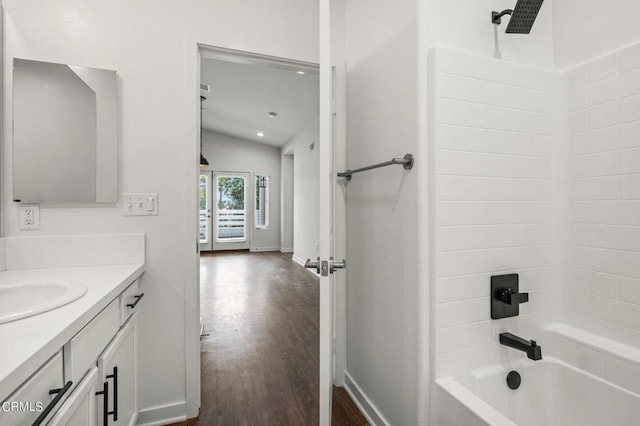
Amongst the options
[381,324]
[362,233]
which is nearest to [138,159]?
[362,233]

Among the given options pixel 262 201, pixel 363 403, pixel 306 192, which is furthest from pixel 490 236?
pixel 262 201

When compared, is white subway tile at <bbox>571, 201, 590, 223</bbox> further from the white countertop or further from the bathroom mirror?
the bathroom mirror

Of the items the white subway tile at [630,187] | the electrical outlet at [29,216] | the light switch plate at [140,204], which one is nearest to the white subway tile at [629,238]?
the white subway tile at [630,187]

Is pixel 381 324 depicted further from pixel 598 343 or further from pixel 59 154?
pixel 59 154

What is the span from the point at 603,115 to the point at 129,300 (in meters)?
2.22

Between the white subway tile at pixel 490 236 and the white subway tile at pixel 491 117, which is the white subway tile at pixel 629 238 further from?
the white subway tile at pixel 491 117

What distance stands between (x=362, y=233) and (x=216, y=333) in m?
1.84

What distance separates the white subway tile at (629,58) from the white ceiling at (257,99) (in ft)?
6.91

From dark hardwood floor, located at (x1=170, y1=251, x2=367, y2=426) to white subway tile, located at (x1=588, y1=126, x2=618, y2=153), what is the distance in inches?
68.1

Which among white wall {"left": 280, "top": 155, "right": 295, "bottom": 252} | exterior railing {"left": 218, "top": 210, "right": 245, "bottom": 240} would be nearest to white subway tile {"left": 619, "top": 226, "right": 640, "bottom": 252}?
white wall {"left": 280, "top": 155, "right": 295, "bottom": 252}

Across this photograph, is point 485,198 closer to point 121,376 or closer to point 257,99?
point 121,376

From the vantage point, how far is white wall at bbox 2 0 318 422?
150cm

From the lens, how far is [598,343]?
1229 millimetres

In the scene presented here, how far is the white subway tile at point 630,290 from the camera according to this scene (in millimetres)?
1163
